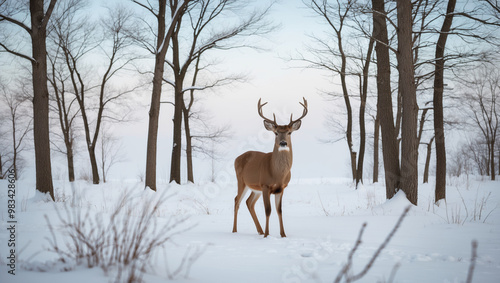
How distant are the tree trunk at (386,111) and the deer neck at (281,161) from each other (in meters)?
4.01

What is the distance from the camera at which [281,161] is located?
5.20 metres

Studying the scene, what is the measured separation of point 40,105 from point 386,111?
9.16m

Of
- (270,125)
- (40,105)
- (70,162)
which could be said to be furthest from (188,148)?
(270,125)

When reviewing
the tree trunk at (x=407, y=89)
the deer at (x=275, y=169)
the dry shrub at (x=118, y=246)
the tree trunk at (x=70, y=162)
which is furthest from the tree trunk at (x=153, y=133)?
the tree trunk at (x=70, y=162)

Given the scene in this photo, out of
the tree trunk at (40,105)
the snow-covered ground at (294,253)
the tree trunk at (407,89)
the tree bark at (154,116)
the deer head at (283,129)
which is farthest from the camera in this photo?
the tree bark at (154,116)

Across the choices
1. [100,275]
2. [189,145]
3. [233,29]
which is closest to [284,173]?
[100,275]

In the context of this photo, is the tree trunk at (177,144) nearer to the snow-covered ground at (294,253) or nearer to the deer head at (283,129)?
the snow-covered ground at (294,253)

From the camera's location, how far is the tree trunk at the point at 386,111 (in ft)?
27.3

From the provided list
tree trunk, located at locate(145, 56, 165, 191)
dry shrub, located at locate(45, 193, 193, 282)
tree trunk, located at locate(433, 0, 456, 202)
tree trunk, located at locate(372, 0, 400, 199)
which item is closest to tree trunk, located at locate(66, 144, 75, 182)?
tree trunk, located at locate(145, 56, 165, 191)

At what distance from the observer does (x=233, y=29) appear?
15.0m

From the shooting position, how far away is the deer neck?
5.18 meters

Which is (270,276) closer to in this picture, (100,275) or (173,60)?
(100,275)

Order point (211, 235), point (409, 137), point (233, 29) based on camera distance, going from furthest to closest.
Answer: point (233, 29) → point (409, 137) → point (211, 235)

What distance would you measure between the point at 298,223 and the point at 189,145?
13.6 m
